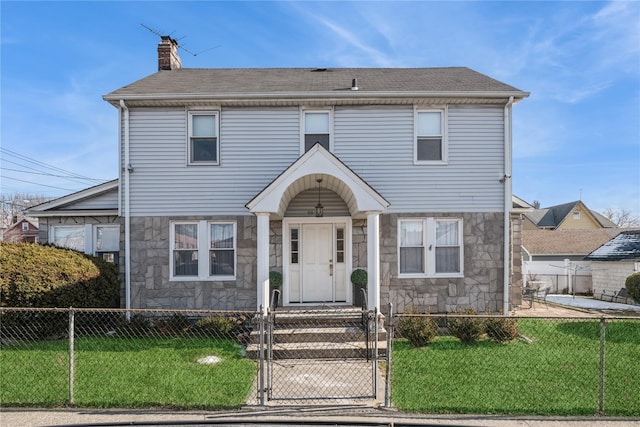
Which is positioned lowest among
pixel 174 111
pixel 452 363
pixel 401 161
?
pixel 452 363

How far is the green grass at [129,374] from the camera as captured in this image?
5594mm

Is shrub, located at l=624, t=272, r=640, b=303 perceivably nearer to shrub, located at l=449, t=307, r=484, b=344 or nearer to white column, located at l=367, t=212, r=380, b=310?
shrub, located at l=449, t=307, r=484, b=344

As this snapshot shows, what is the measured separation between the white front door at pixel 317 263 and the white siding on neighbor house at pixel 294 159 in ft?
5.69

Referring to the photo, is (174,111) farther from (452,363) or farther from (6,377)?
(452,363)

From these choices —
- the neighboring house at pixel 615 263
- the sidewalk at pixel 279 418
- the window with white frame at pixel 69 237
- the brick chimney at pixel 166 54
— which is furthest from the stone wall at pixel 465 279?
the neighboring house at pixel 615 263

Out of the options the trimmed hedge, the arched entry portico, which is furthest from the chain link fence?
the arched entry portico

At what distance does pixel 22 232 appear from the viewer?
142ft

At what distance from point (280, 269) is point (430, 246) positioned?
12.9 ft

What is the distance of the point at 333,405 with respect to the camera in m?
5.52

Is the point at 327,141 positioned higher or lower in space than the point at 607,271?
higher

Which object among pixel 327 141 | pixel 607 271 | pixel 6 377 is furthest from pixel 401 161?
pixel 607 271

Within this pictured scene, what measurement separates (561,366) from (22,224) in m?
53.1

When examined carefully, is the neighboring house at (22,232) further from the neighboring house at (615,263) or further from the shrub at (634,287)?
the shrub at (634,287)

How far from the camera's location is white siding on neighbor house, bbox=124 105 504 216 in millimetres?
10289
